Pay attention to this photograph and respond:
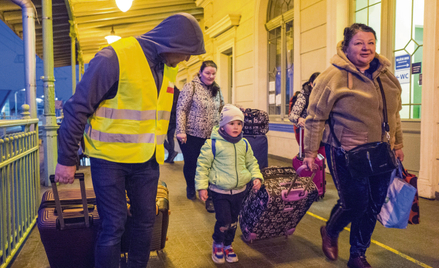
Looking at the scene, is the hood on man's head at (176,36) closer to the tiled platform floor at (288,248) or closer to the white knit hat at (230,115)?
the white knit hat at (230,115)

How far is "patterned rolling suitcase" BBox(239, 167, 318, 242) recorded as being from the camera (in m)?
3.00

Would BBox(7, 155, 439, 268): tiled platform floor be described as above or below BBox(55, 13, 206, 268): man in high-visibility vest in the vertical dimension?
below

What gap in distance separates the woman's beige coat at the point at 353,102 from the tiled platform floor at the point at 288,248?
1049mm

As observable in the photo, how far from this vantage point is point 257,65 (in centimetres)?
1002

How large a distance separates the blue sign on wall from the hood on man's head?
15.6 ft

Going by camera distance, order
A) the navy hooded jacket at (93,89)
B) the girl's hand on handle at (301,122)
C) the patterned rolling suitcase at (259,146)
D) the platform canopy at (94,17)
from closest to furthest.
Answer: the navy hooded jacket at (93,89)
the girl's hand on handle at (301,122)
the patterned rolling suitcase at (259,146)
the platform canopy at (94,17)

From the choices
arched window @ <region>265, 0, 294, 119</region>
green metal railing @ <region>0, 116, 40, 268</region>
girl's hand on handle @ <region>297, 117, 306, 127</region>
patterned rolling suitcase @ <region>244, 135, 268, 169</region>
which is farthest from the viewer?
arched window @ <region>265, 0, 294, 119</region>

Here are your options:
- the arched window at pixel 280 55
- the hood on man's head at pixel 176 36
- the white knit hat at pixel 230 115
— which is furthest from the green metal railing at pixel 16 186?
the arched window at pixel 280 55

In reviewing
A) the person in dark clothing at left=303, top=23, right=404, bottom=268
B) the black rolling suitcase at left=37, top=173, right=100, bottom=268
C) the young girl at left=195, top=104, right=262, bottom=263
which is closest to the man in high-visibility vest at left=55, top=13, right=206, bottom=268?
the black rolling suitcase at left=37, top=173, right=100, bottom=268

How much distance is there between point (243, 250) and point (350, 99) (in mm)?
1641

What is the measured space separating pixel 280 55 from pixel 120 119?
813 centimetres

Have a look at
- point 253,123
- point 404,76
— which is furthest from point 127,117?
point 404,76

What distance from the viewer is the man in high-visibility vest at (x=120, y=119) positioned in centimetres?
187

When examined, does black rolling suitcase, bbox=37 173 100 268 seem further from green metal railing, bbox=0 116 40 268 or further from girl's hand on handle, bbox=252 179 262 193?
girl's hand on handle, bbox=252 179 262 193
